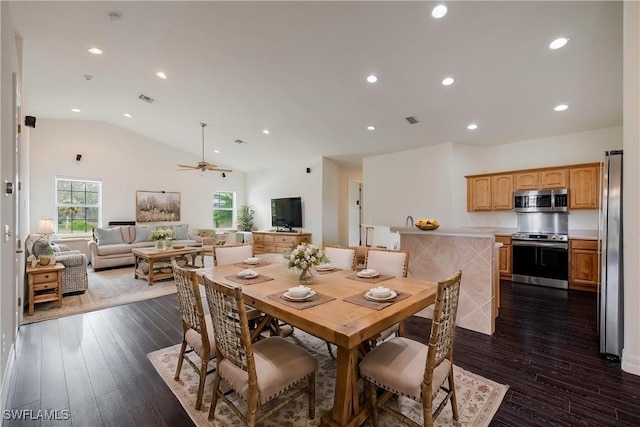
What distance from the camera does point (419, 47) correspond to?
3.21 metres

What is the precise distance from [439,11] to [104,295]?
5.85 meters

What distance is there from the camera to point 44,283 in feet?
12.7

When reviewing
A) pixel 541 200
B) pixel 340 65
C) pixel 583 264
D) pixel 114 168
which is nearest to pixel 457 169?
pixel 541 200

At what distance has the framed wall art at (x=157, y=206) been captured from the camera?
786 cm

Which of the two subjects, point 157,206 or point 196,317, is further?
point 157,206

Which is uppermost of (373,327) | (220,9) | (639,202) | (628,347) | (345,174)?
(220,9)

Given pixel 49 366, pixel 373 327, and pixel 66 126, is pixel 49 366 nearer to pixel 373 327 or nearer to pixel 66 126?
pixel 373 327

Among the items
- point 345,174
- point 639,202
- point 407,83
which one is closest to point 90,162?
point 345,174

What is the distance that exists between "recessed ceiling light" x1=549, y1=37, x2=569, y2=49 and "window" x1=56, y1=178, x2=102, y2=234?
925 centimetres

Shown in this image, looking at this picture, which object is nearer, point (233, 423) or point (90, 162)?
point (233, 423)

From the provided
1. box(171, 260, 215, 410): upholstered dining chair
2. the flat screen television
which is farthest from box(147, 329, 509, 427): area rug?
the flat screen television

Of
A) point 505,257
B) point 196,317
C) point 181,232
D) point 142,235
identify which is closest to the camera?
point 196,317

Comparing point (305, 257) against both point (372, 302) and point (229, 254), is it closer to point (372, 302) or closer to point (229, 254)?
point (372, 302)

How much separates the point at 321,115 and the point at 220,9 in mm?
2536
